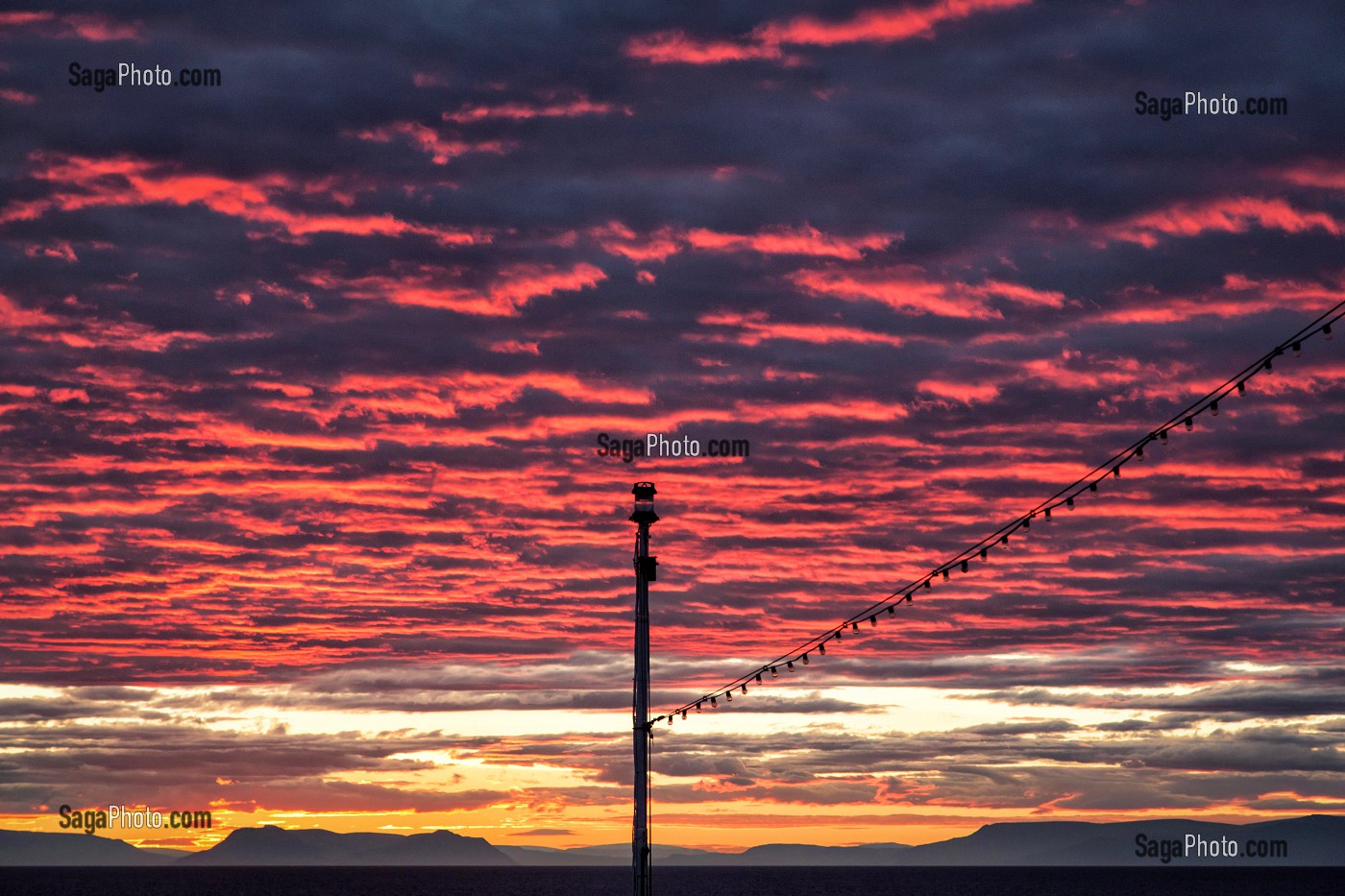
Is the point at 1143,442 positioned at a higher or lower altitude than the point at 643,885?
higher

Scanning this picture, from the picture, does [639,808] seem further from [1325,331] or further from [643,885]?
[1325,331]

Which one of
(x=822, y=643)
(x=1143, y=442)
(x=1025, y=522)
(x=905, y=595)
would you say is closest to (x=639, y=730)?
(x=822, y=643)

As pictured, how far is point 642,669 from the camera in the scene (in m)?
32.4

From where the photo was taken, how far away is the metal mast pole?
105 ft

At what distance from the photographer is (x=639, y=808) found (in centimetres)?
3231

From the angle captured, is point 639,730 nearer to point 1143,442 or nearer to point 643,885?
point 643,885

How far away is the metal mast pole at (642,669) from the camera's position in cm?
3212

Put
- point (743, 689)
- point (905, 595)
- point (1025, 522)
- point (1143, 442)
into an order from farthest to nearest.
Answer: point (743, 689) → point (905, 595) → point (1025, 522) → point (1143, 442)

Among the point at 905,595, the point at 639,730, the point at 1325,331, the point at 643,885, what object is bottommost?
the point at 643,885

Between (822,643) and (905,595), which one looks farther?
(822,643)

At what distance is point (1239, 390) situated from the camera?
21.2m

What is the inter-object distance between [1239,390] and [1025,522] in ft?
21.6

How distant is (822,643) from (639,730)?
4.31 m

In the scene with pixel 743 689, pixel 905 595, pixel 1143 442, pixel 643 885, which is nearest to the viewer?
pixel 1143 442
